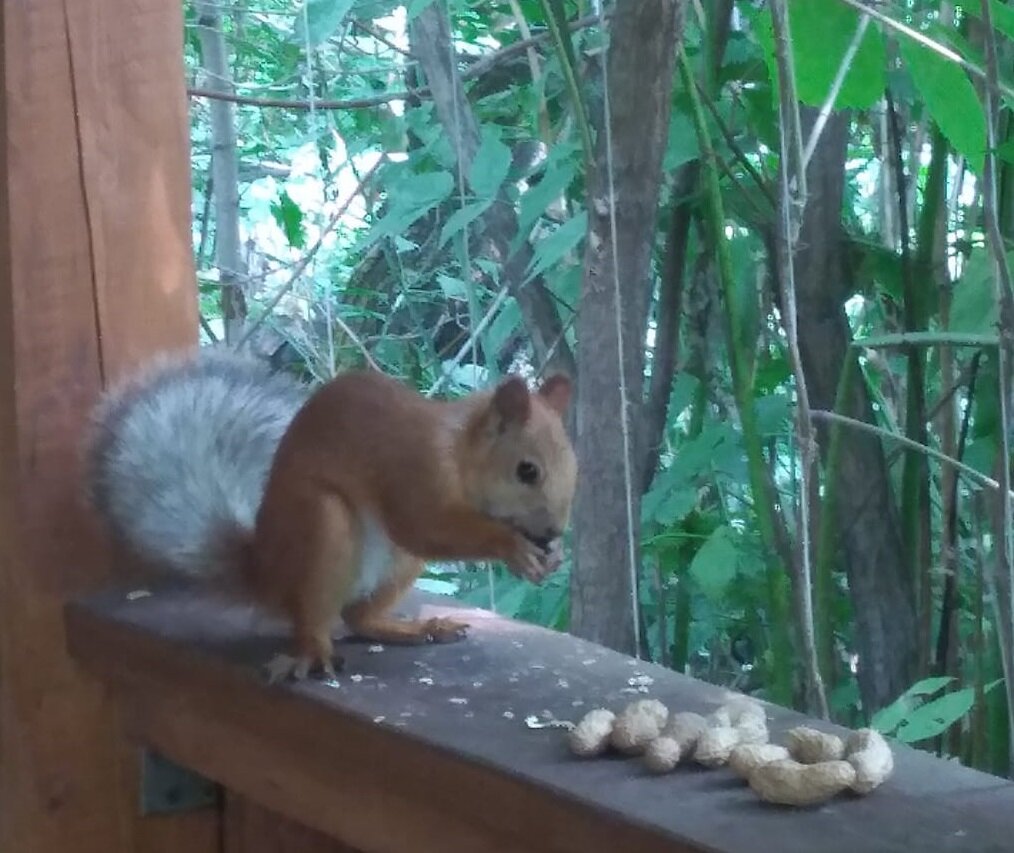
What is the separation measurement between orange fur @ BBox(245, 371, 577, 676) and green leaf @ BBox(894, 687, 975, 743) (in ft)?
0.80

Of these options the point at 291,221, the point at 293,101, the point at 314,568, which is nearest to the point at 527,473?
the point at 314,568

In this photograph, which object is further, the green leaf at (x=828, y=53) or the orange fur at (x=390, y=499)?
the orange fur at (x=390, y=499)

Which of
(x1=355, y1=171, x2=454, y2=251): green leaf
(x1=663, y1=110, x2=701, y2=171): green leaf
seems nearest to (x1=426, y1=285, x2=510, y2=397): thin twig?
(x1=355, y1=171, x2=454, y2=251): green leaf

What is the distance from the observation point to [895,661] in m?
1.30

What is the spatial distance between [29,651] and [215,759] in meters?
0.21

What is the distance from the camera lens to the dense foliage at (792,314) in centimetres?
97

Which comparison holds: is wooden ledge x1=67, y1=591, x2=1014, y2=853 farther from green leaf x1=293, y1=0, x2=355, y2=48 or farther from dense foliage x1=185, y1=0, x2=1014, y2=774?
green leaf x1=293, y1=0, x2=355, y2=48

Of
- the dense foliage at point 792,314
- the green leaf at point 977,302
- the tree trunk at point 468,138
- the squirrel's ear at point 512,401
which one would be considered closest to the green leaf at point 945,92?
the dense foliage at point 792,314

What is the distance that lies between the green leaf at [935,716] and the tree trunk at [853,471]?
0.31 meters

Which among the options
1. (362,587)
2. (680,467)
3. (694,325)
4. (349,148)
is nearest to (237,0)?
(349,148)

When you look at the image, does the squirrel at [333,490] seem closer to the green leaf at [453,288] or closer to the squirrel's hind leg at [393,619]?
the squirrel's hind leg at [393,619]

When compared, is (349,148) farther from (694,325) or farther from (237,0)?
(694,325)

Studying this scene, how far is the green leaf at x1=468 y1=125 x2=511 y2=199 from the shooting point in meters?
1.31

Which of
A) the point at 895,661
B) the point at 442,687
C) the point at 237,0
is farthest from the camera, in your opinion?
the point at 237,0
